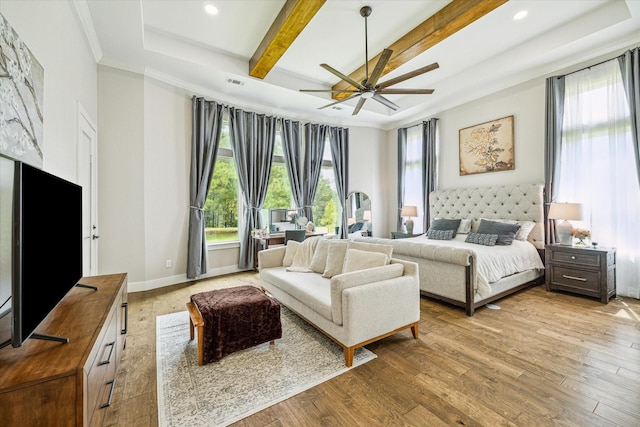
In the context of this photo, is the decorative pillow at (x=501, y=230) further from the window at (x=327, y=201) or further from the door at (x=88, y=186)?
the door at (x=88, y=186)

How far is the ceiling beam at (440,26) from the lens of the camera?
2.83 metres

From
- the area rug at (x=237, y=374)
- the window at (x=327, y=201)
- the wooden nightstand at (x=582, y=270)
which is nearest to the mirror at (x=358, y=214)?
the window at (x=327, y=201)

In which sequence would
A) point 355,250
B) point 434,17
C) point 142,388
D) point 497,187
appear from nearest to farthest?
point 142,388
point 355,250
point 434,17
point 497,187

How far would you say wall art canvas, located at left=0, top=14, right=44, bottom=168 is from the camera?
1404mm

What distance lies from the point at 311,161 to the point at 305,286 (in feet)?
11.9

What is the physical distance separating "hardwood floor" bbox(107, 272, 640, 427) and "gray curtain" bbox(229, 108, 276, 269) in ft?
7.51

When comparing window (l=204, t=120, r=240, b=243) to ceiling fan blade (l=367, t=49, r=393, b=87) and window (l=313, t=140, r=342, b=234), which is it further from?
ceiling fan blade (l=367, t=49, r=393, b=87)

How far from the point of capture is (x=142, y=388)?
187 centimetres

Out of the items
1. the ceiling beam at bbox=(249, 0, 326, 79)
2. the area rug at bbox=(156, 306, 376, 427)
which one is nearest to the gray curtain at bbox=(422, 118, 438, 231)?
the ceiling beam at bbox=(249, 0, 326, 79)

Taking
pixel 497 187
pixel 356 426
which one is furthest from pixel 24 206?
pixel 497 187

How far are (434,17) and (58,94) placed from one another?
390cm

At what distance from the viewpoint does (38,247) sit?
1173 millimetres

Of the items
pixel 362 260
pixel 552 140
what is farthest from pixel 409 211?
pixel 362 260

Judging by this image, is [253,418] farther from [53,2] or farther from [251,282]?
[53,2]
